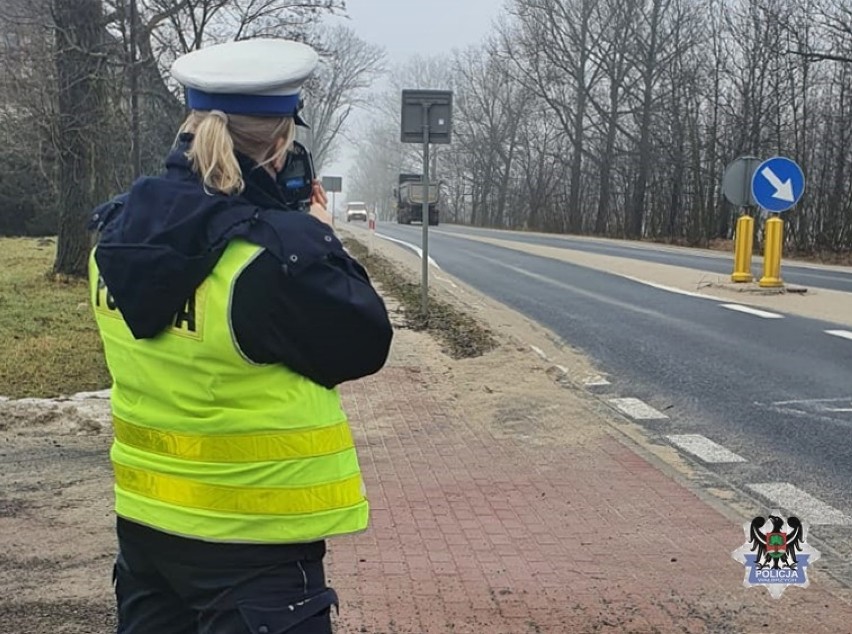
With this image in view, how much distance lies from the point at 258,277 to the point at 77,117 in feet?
48.3

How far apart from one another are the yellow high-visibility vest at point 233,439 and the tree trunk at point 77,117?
1369 cm

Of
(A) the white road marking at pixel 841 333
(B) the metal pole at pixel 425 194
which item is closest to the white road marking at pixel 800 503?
(A) the white road marking at pixel 841 333

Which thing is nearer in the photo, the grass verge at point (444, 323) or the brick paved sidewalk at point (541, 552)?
the brick paved sidewalk at point (541, 552)

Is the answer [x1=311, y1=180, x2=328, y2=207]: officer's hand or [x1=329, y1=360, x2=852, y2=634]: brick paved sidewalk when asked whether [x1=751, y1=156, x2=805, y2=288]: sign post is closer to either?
[x1=329, y1=360, x2=852, y2=634]: brick paved sidewalk

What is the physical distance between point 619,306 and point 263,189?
1316cm

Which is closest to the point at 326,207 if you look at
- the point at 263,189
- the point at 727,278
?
the point at 263,189

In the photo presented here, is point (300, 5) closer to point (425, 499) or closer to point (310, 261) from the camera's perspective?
point (425, 499)

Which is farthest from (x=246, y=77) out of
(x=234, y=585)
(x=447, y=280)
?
(x=447, y=280)

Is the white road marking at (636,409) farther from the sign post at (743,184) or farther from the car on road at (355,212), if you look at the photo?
the car on road at (355,212)

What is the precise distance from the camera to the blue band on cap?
1953 mm

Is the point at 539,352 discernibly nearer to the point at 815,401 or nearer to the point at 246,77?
the point at 815,401

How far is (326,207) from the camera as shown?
2.22m

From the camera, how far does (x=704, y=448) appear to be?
654cm

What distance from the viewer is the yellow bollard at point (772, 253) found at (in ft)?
53.2
